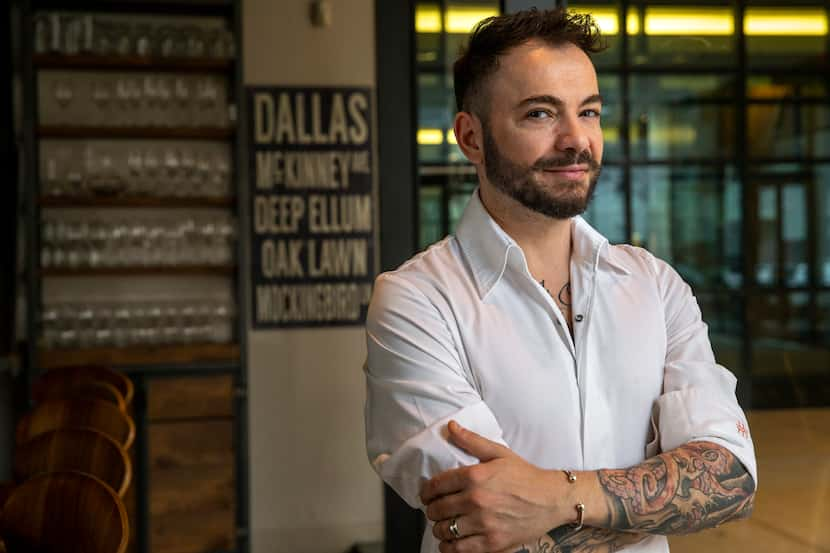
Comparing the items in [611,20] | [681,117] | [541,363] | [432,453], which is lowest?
[432,453]

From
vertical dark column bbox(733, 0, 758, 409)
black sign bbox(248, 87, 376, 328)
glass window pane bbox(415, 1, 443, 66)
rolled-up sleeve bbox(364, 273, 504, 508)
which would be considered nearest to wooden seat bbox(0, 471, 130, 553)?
rolled-up sleeve bbox(364, 273, 504, 508)

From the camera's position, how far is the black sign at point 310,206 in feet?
17.3

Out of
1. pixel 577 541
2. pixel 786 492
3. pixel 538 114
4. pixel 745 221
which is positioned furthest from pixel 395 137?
pixel 577 541

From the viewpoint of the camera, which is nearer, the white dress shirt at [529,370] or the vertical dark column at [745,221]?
the white dress shirt at [529,370]

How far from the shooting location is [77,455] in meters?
2.71

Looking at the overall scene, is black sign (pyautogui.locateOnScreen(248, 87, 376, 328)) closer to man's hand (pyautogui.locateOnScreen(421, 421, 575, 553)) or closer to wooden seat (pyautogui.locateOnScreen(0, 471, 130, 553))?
wooden seat (pyautogui.locateOnScreen(0, 471, 130, 553))

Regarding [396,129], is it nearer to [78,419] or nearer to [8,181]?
[78,419]

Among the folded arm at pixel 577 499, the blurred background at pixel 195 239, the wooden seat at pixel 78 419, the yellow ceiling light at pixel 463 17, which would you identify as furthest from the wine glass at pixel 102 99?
the folded arm at pixel 577 499

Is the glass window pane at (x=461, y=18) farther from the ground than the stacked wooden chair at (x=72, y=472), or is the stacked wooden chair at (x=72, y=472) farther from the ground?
the glass window pane at (x=461, y=18)

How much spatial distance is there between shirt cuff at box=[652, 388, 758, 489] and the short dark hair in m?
0.50

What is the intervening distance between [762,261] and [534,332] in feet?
2.68

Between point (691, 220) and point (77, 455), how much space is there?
67.1 inches

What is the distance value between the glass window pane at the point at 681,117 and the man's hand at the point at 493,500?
106 cm

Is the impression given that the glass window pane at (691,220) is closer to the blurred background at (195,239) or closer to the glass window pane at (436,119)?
the blurred background at (195,239)
